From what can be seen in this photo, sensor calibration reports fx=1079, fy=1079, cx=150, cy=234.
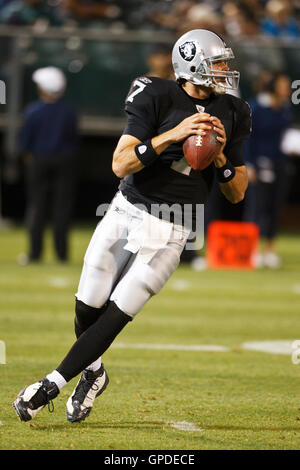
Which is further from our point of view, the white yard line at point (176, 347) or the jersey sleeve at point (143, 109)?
the white yard line at point (176, 347)

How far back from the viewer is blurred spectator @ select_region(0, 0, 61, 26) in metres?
16.0

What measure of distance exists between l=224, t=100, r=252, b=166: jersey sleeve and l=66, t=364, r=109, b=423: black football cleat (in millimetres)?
1197

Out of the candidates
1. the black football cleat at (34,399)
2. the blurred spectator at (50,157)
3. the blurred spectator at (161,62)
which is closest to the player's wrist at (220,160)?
the black football cleat at (34,399)

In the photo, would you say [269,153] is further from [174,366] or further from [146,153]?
[146,153]

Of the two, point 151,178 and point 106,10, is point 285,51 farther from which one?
point 151,178

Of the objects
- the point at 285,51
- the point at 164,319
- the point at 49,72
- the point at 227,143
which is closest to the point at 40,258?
the point at 49,72

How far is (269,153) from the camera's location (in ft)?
40.8

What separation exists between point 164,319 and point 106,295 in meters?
3.67

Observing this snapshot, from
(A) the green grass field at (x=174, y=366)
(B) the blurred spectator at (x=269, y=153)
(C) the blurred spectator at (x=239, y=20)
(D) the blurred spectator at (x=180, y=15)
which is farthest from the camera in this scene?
(C) the blurred spectator at (x=239, y=20)

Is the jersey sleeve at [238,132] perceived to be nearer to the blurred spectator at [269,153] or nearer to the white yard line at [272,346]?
the white yard line at [272,346]

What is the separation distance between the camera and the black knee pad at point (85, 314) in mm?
4980

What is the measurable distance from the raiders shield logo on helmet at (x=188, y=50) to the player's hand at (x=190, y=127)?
1.08ft

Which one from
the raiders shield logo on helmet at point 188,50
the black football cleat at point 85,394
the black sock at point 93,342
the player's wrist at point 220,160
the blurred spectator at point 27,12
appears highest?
the raiders shield logo on helmet at point 188,50

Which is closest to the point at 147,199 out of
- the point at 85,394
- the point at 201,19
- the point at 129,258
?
the point at 129,258
